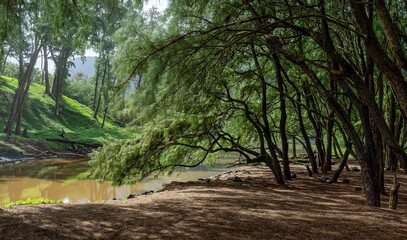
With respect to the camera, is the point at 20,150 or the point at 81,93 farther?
the point at 81,93

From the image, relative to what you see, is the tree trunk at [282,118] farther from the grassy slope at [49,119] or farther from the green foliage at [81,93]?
the green foliage at [81,93]

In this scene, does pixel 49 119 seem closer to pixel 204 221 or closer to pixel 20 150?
pixel 20 150

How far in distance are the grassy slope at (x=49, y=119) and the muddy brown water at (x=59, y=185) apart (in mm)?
5930

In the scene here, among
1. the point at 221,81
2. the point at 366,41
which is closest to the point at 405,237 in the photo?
the point at 366,41

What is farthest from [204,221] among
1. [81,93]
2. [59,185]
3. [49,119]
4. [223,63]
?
→ [81,93]

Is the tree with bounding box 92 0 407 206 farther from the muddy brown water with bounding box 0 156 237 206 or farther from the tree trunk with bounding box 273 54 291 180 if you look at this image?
the muddy brown water with bounding box 0 156 237 206

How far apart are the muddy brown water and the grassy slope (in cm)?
593

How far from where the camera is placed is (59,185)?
1053 centimetres

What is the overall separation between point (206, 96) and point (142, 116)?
7.05 ft

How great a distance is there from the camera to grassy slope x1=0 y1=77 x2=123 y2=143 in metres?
22.0

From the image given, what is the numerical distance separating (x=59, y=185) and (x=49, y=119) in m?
18.6

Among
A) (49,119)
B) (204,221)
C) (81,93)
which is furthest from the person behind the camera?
(81,93)

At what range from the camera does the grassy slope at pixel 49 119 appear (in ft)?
72.3

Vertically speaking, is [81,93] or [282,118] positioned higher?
[81,93]
